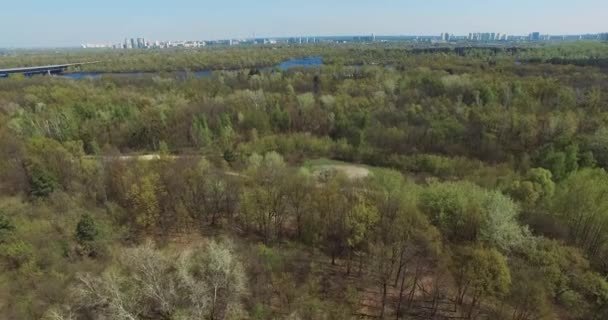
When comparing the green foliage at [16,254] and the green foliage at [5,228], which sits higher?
the green foliage at [5,228]

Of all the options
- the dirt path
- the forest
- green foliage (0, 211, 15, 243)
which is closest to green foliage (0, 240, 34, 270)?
the forest

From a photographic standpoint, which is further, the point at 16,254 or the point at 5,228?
the point at 5,228

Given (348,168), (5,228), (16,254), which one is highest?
(5,228)

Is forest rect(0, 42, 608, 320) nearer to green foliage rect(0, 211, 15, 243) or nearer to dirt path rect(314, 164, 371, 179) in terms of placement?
green foliage rect(0, 211, 15, 243)

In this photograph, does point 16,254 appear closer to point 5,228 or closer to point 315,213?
point 5,228

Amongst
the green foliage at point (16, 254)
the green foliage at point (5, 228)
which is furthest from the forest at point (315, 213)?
the green foliage at point (5, 228)

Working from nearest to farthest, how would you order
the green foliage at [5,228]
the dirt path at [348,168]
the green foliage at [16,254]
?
the green foliage at [16,254]
the green foliage at [5,228]
the dirt path at [348,168]

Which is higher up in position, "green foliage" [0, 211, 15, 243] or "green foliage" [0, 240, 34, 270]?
"green foliage" [0, 211, 15, 243]

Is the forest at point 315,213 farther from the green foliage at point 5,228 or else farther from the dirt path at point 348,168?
the dirt path at point 348,168

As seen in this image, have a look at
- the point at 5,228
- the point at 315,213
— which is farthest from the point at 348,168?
the point at 5,228
